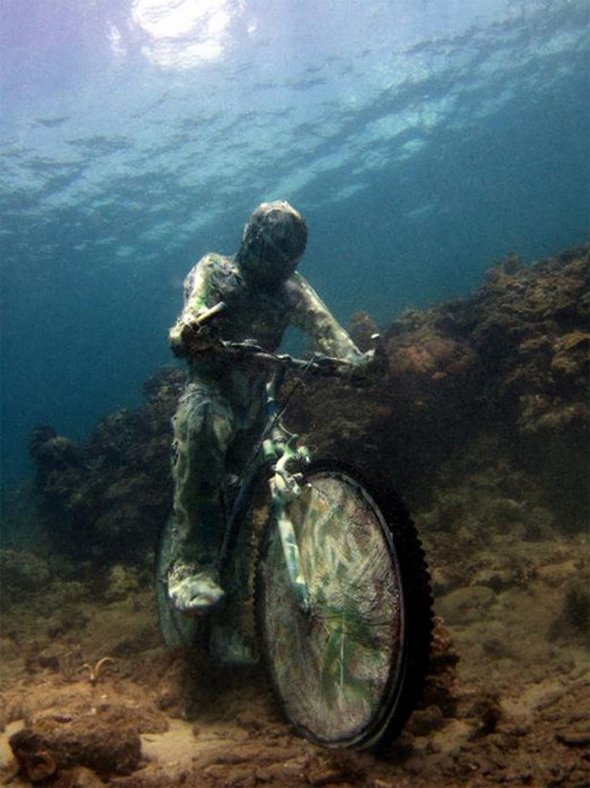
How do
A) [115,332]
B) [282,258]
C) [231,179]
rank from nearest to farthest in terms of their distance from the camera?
[282,258], [231,179], [115,332]

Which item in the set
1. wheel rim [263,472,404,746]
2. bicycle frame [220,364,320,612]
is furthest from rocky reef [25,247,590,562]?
wheel rim [263,472,404,746]

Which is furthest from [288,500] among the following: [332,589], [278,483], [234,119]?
[234,119]

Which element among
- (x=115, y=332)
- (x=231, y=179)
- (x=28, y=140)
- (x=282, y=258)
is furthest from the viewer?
(x=115, y=332)

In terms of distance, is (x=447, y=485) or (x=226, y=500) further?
(x=447, y=485)

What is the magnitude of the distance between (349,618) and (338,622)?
98 mm

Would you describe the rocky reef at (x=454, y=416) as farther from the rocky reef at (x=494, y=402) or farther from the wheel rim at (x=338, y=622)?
the wheel rim at (x=338, y=622)

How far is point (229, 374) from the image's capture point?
4230 mm

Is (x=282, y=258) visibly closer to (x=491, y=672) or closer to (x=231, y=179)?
→ (x=491, y=672)

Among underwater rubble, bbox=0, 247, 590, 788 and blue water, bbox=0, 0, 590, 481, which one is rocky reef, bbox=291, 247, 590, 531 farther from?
blue water, bbox=0, 0, 590, 481

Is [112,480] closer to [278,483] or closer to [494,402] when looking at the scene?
[494,402]

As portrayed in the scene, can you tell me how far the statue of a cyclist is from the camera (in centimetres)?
393

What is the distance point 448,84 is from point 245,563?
107 ft

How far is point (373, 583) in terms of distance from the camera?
8.97 ft

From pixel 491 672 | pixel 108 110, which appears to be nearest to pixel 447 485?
pixel 491 672
